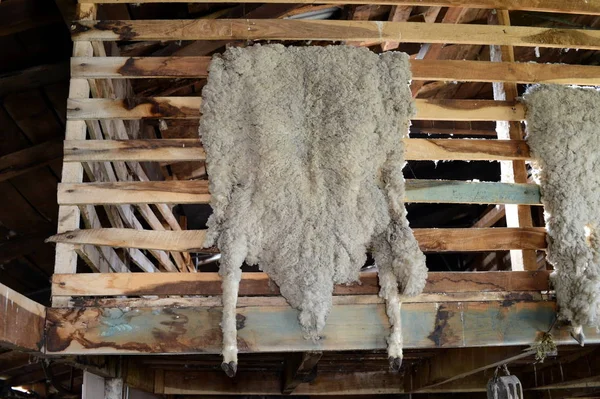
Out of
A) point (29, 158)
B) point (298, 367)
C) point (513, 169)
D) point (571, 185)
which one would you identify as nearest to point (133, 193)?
point (298, 367)

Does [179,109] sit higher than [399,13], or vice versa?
[399,13]

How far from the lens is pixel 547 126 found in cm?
301

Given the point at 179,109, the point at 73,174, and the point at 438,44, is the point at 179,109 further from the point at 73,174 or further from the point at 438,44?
the point at 438,44

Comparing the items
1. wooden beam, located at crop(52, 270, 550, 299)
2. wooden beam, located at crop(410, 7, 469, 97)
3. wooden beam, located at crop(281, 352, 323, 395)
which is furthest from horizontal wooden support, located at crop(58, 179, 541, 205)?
wooden beam, located at crop(410, 7, 469, 97)

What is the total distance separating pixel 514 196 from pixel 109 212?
6.40 ft

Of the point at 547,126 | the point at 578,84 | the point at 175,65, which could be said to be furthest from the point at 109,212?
the point at 578,84

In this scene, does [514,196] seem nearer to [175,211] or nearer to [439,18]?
[439,18]

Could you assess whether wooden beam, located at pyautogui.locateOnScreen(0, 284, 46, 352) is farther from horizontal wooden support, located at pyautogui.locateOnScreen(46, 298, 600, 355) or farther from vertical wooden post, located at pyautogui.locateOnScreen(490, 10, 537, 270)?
vertical wooden post, located at pyautogui.locateOnScreen(490, 10, 537, 270)

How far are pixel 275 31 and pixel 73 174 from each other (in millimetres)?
1128

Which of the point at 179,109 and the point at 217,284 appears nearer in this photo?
the point at 217,284

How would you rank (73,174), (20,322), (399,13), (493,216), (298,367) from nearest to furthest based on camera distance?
(20,322), (73,174), (298,367), (399,13), (493,216)

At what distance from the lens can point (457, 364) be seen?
395 centimetres

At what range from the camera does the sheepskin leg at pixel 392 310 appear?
8.65 feet

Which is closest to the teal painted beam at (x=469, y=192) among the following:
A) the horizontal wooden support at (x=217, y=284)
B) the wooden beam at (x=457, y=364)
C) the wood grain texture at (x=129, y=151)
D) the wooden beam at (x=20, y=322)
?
the horizontal wooden support at (x=217, y=284)
